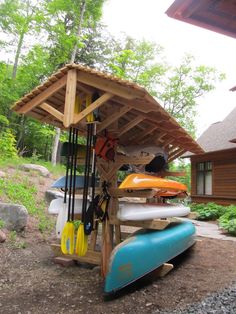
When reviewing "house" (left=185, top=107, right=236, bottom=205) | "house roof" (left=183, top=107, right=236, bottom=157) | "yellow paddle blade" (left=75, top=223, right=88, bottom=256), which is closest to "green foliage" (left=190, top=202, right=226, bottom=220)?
"house" (left=185, top=107, right=236, bottom=205)

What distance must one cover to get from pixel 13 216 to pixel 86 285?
285 cm

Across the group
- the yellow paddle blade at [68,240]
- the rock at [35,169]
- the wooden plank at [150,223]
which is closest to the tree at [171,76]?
the rock at [35,169]

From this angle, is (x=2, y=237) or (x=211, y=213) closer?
(x=2, y=237)

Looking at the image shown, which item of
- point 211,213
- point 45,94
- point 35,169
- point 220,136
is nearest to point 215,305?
point 45,94

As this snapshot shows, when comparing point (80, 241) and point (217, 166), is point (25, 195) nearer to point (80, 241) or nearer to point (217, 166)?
point (80, 241)

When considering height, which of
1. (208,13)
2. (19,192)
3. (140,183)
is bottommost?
(19,192)

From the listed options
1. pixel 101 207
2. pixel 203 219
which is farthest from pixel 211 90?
pixel 101 207

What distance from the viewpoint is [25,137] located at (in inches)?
910

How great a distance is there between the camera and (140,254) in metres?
4.66

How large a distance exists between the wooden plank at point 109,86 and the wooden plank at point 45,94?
31 centimetres

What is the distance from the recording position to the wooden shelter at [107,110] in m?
4.59

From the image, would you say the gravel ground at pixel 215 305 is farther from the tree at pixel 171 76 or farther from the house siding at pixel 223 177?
the tree at pixel 171 76

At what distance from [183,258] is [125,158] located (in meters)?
2.63

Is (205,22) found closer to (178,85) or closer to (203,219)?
(203,219)
